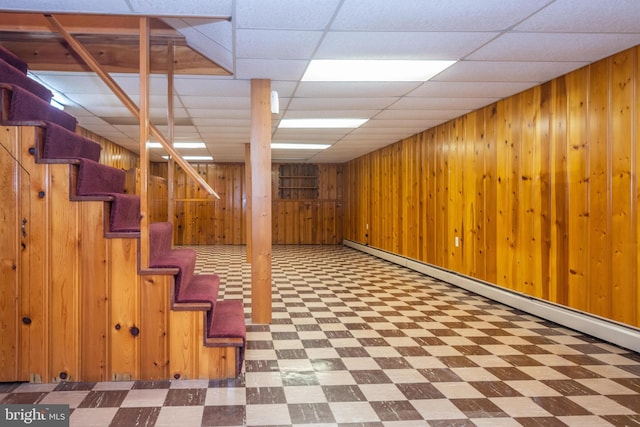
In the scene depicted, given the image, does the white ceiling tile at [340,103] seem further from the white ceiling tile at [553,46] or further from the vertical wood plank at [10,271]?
the vertical wood plank at [10,271]

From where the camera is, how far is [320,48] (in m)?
3.64

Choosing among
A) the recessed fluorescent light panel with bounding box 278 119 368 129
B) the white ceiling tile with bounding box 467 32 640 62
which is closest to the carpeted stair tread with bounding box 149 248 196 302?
the white ceiling tile with bounding box 467 32 640 62

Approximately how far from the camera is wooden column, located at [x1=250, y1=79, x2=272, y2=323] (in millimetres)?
4453

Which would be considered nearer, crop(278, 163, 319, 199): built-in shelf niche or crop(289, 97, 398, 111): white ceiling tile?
crop(289, 97, 398, 111): white ceiling tile

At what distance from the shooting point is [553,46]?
3594 mm

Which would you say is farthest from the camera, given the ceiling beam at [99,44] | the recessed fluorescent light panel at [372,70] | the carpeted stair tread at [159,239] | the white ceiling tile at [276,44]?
the recessed fluorescent light panel at [372,70]

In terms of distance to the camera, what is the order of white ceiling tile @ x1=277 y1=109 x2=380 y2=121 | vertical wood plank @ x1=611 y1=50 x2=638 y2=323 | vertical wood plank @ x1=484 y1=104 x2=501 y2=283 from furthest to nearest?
white ceiling tile @ x1=277 y1=109 x2=380 y2=121, vertical wood plank @ x1=484 y1=104 x2=501 y2=283, vertical wood plank @ x1=611 y1=50 x2=638 y2=323

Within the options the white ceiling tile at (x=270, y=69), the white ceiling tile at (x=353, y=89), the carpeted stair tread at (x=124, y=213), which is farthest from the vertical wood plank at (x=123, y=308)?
the white ceiling tile at (x=353, y=89)

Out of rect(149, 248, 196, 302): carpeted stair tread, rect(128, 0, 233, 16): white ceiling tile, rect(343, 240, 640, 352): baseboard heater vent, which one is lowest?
rect(343, 240, 640, 352): baseboard heater vent

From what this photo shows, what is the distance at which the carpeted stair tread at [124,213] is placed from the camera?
2.97 metres

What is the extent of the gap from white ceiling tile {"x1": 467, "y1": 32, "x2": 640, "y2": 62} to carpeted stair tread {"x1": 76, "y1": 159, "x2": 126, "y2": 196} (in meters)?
2.98

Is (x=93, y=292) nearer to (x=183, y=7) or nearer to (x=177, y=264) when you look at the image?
(x=177, y=264)

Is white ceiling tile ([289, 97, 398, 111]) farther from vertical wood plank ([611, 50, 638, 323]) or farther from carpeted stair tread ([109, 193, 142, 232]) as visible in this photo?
carpeted stair tread ([109, 193, 142, 232])

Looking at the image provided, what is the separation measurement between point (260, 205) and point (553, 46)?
9.30 feet
